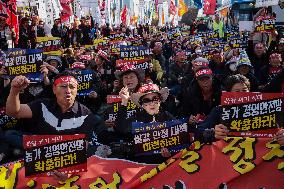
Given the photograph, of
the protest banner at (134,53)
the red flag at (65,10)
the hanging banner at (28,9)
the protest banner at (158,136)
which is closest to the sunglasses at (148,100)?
the protest banner at (158,136)

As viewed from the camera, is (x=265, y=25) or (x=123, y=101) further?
(x=265, y=25)

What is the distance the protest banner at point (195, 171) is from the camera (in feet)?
13.0

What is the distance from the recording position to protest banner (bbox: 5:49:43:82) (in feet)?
22.7

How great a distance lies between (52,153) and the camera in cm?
416

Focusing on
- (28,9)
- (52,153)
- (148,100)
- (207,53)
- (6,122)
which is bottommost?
(6,122)

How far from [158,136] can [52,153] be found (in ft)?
3.18

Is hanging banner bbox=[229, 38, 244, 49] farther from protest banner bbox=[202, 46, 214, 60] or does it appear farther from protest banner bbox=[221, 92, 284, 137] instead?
protest banner bbox=[221, 92, 284, 137]

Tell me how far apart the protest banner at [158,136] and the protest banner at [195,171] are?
15 centimetres

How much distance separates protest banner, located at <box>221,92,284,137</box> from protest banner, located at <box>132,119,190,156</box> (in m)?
0.53

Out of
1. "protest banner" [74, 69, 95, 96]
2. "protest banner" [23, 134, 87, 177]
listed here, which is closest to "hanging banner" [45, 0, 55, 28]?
"protest banner" [74, 69, 95, 96]

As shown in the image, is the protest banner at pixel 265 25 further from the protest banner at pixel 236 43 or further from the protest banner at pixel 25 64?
the protest banner at pixel 25 64

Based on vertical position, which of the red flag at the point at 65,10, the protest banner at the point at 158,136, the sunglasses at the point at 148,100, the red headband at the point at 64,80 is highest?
the red flag at the point at 65,10

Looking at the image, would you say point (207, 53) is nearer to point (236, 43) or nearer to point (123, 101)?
point (236, 43)

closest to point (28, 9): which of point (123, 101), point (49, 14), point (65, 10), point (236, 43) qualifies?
point (65, 10)
